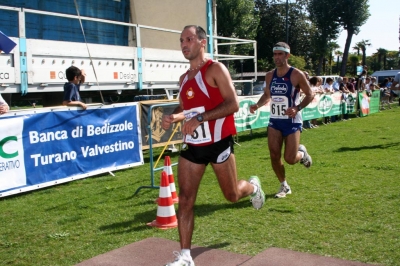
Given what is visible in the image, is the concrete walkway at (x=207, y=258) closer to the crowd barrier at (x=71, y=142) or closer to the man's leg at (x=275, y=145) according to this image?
the man's leg at (x=275, y=145)

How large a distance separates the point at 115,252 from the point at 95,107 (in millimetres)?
4690

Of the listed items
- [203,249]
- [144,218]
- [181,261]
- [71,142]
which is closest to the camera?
[181,261]

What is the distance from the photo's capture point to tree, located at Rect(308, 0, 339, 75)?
58.8 metres

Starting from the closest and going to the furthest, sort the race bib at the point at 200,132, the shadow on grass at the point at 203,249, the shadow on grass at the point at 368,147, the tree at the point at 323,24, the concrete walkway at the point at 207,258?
1. the concrete walkway at the point at 207,258
2. the race bib at the point at 200,132
3. the shadow on grass at the point at 203,249
4. the shadow on grass at the point at 368,147
5. the tree at the point at 323,24

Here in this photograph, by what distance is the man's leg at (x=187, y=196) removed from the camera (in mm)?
4148

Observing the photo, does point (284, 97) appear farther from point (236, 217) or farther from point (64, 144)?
point (64, 144)

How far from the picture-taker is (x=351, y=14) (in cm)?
5916

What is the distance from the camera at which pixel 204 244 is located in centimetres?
497

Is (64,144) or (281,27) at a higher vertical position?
(281,27)

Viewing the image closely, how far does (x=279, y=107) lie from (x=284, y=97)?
0.52 ft

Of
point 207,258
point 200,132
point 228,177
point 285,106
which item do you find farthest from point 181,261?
point 285,106

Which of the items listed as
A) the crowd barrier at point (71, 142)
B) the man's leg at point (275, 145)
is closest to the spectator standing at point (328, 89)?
the crowd barrier at point (71, 142)

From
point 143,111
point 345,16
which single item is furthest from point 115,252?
point 345,16

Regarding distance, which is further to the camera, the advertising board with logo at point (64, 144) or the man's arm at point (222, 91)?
the advertising board with logo at point (64, 144)
